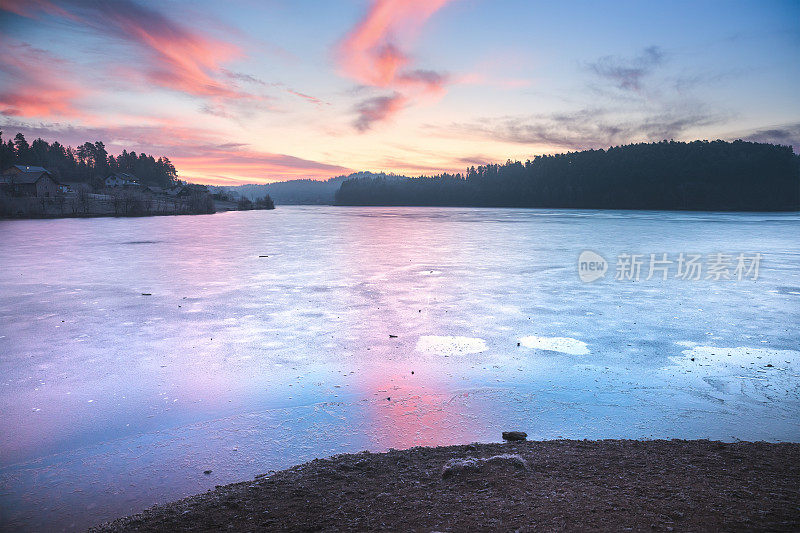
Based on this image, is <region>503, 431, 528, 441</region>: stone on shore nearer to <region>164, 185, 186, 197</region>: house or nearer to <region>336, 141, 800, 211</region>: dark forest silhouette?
<region>164, 185, 186, 197</region>: house

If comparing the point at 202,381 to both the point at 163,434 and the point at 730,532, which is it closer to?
the point at 163,434

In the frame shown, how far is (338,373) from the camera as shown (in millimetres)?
6891

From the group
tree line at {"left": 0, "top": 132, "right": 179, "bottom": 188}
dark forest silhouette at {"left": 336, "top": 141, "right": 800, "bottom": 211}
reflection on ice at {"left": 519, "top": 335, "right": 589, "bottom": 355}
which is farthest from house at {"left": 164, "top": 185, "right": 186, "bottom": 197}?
reflection on ice at {"left": 519, "top": 335, "right": 589, "bottom": 355}

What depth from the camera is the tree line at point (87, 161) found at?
126m

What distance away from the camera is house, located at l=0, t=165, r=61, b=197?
7919 centimetres

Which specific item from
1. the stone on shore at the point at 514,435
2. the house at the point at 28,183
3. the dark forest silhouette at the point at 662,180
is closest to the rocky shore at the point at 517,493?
the stone on shore at the point at 514,435

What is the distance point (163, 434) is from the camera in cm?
516

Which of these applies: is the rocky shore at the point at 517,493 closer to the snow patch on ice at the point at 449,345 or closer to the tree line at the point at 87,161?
the snow patch on ice at the point at 449,345

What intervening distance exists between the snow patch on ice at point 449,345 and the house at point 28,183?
9433 centimetres

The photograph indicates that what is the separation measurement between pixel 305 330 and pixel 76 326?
181 inches

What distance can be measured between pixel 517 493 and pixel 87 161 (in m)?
183

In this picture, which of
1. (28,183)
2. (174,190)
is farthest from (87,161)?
(28,183)

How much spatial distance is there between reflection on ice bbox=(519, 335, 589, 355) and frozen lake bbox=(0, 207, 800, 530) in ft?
0.17

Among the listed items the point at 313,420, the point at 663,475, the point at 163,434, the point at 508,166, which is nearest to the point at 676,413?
the point at 663,475
